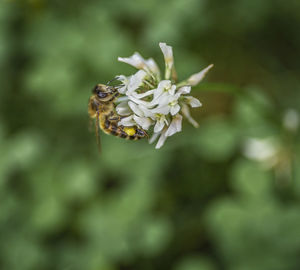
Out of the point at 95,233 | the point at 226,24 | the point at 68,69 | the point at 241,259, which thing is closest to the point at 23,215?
the point at 95,233

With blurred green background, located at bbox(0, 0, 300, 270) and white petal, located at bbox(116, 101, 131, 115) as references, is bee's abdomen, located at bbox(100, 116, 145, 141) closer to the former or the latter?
white petal, located at bbox(116, 101, 131, 115)

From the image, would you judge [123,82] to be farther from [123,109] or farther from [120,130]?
[120,130]

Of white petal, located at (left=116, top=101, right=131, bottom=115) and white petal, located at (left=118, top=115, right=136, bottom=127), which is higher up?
white petal, located at (left=116, top=101, right=131, bottom=115)

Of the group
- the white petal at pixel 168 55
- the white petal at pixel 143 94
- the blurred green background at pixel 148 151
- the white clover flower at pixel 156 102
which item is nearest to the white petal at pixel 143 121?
the white clover flower at pixel 156 102

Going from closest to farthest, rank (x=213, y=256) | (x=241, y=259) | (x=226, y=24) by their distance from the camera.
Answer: (x=241, y=259), (x=213, y=256), (x=226, y=24)

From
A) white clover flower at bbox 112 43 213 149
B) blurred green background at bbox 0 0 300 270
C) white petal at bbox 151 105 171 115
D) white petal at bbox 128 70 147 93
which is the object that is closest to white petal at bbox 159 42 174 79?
white clover flower at bbox 112 43 213 149

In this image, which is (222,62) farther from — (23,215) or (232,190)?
(23,215)
